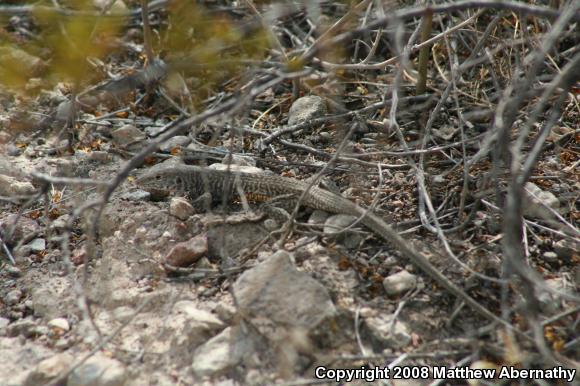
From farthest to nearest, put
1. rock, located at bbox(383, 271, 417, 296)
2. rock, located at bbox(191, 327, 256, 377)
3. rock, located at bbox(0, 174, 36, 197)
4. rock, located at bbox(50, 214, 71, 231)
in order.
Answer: rock, located at bbox(0, 174, 36, 197) → rock, located at bbox(50, 214, 71, 231) → rock, located at bbox(383, 271, 417, 296) → rock, located at bbox(191, 327, 256, 377)

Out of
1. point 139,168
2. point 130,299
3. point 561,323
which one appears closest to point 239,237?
point 130,299

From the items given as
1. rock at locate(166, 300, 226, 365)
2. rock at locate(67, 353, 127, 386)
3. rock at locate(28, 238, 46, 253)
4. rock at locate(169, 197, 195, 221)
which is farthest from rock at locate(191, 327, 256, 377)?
rock at locate(28, 238, 46, 253)

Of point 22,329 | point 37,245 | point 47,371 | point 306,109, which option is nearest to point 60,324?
point 22,329

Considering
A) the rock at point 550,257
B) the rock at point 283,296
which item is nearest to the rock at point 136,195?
the rock at point 283,296

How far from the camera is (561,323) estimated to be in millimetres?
3156

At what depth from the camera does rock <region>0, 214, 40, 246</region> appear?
430cm

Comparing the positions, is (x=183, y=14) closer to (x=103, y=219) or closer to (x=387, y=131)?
A: (x=103, y=219)

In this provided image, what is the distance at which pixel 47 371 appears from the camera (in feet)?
10.1

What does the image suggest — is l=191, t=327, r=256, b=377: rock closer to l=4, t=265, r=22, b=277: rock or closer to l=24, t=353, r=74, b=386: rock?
l=24, t=353, r=74, b=386: rock

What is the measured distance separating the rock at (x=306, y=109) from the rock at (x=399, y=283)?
2072 millimetres

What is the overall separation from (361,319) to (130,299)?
1.35 metres

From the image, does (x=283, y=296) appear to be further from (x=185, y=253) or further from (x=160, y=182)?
(x=160, y=182)

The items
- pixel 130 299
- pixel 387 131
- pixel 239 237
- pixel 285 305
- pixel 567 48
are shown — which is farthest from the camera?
pixel 567 48

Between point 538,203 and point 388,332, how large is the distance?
140 centimetres
